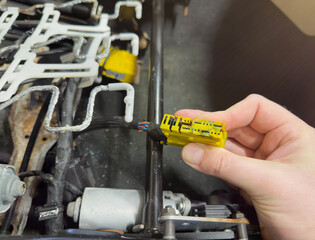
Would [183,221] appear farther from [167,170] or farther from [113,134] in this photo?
[113,134]

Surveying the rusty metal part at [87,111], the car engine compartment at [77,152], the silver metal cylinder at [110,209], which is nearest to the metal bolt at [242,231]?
the car engine compartment at [77,152]

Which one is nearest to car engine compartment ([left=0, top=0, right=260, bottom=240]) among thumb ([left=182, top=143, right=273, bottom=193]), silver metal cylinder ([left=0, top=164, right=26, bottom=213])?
silver metal cylinder ([left=0, top=164, right=26, bottom=213])

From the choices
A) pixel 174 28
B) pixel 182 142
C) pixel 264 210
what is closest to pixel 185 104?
pixel 174 28

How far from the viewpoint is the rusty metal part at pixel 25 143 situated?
734mm

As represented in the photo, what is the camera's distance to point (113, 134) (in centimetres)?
120

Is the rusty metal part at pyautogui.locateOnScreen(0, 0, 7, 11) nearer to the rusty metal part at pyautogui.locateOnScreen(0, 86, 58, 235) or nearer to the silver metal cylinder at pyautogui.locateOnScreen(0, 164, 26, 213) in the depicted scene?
the rusty metal part at pyautogui.locateOnScreen(0, 86, 58, 235)

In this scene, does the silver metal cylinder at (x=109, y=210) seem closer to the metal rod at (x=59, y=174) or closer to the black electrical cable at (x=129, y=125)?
the metal rod at (x=59, y=174)

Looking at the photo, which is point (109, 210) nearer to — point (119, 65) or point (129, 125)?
point (129, 125)

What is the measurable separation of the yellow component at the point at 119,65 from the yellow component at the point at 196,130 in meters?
0.53

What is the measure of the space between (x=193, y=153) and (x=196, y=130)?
0.10 metres

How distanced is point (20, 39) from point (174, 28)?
933 mm

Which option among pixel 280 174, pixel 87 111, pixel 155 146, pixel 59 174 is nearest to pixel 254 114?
pixel 280 174

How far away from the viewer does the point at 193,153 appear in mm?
666

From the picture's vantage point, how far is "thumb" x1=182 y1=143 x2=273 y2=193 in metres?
0.61
